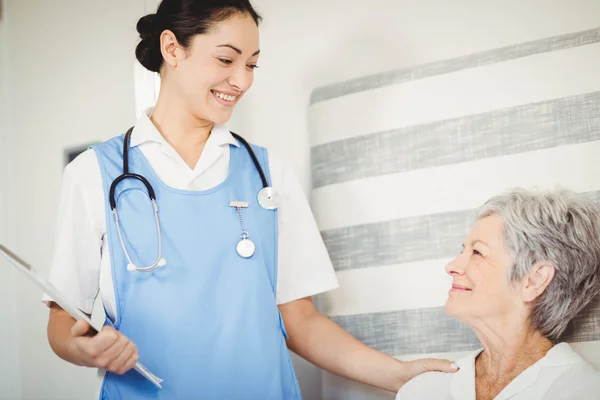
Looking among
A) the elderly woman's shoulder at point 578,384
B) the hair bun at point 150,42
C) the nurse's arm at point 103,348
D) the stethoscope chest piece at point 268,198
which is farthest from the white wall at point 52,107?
the elderly woman's shoulder at point 578,384

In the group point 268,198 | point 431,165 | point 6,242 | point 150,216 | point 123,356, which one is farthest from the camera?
point 6,242

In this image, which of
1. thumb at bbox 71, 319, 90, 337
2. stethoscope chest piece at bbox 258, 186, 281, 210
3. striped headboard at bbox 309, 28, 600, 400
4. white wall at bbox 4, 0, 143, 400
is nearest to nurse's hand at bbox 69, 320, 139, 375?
thumb at bbox 71, 319, 90, 337

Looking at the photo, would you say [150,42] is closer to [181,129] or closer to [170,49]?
[170,49]

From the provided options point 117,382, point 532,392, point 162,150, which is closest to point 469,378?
point 532,392

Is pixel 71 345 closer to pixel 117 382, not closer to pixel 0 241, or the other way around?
Result: pixel 117 382

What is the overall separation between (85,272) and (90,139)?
788 millimetres

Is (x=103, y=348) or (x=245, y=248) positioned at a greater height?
(x=245, y=248)

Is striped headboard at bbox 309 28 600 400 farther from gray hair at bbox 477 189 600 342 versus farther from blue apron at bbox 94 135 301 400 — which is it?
blue apron at bbox 94 135 301 400

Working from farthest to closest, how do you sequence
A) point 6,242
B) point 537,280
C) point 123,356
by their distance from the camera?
point 6,242 → point 537,280 → point 123,356

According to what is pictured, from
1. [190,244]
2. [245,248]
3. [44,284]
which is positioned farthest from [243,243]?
[44,284]

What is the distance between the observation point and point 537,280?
135 centimetres

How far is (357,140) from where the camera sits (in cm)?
180

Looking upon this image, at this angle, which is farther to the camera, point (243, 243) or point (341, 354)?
point (341, 354)

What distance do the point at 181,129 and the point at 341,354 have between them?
673mm
